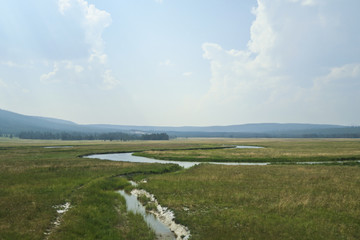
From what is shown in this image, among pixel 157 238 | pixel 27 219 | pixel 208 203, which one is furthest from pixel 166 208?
pixel 27 219

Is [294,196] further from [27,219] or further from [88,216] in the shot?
[27,219]

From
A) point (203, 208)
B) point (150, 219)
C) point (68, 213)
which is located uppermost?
point (68, 213)

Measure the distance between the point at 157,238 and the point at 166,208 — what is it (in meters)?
5.12

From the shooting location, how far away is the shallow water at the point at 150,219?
14.9 m

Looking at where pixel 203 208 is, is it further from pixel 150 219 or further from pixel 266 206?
pixel 266 206

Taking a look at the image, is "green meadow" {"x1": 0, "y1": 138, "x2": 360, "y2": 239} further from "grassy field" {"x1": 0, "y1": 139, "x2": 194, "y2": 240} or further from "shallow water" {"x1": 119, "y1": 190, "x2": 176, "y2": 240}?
"shallow water" {"x1": 119, "y1": 190, "x2": 176, "y2": 240}

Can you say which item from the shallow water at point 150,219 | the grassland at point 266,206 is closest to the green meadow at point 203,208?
the grassland at point 266,206

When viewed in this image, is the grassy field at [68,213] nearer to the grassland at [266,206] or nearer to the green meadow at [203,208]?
the green meadow at [203,208]

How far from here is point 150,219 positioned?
17.6m

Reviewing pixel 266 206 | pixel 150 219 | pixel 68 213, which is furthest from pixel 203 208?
pixel 68 213

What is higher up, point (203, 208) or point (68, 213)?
point (68, 213)

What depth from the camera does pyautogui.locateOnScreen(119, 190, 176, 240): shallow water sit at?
1485 centimetres

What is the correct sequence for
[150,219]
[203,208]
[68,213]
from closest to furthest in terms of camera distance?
[68,213] → [150,219] → [203,208]

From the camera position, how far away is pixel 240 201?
67.5 ft
